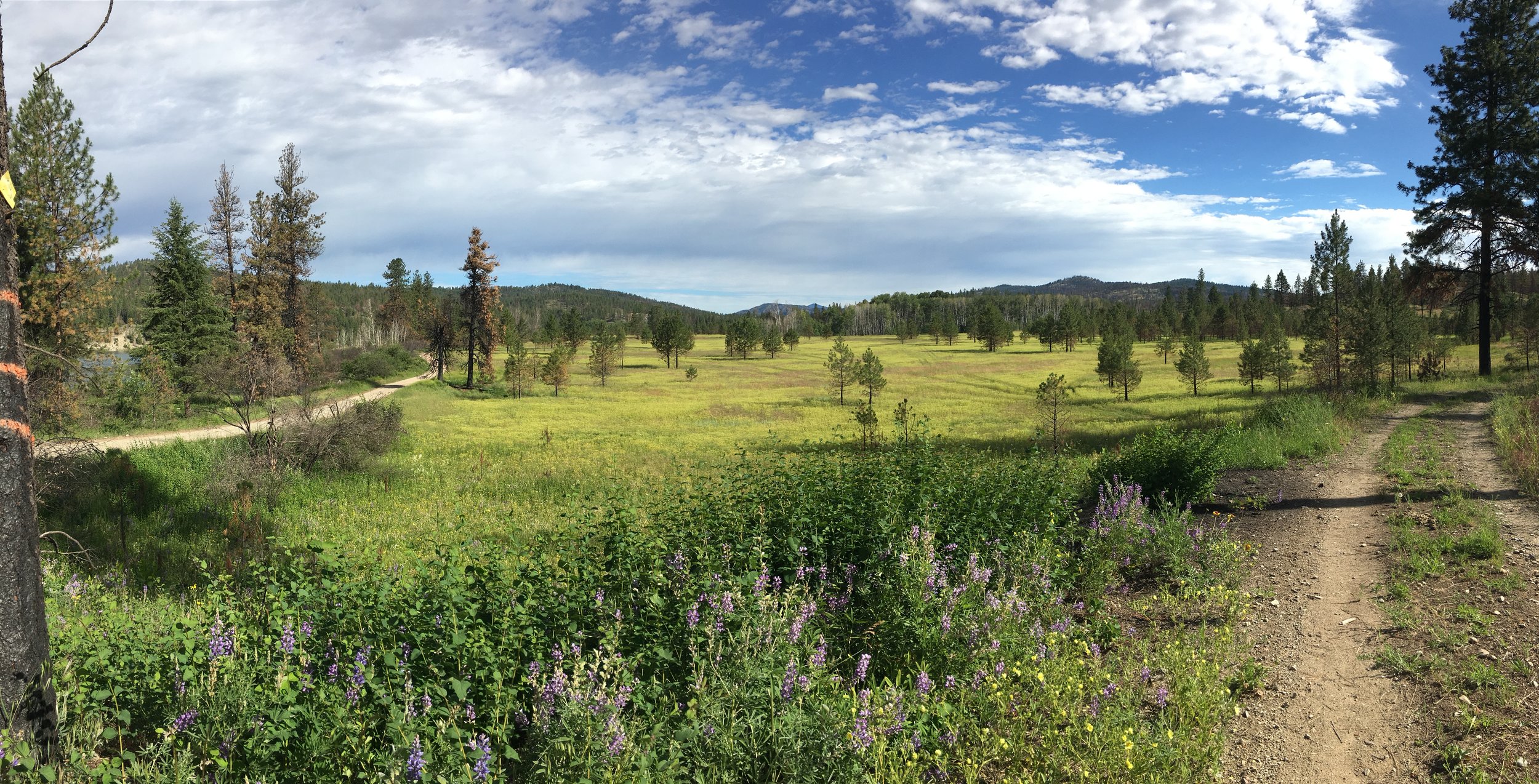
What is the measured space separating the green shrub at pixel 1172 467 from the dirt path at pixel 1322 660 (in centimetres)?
96

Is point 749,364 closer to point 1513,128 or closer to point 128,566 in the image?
point 1513,128

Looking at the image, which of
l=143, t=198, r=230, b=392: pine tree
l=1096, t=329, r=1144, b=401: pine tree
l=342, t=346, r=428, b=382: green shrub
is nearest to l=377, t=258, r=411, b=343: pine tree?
l=342, t=346, r=428, b=382: green shrub

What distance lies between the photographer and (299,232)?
40188 millimetres

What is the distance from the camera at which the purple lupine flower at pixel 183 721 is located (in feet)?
12.0

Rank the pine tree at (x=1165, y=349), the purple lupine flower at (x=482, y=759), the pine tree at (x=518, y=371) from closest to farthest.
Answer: the purple lupine flower at (x=482, y=759) → the pine tree at (x=518, y=371) → the pine tree at (x=1165, y=349)

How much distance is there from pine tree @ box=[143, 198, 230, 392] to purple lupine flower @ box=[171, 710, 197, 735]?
36.5 metres

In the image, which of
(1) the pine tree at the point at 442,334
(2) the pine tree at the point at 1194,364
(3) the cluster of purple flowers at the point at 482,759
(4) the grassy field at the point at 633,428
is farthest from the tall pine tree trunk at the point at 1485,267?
(1) the pine tree at the point at 442,334

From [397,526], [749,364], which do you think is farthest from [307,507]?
[749,364]

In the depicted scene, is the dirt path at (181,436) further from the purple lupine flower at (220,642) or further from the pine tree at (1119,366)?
the pine tree at (1119,366)

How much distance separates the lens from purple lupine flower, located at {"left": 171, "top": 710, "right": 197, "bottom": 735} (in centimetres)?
365

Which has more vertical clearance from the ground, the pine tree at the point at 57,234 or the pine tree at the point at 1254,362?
the pine tree at the point at 57,234

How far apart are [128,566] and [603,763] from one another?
11.0 meters

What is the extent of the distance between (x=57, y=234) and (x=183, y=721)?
1182 inches

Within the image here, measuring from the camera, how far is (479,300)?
50.4 m
